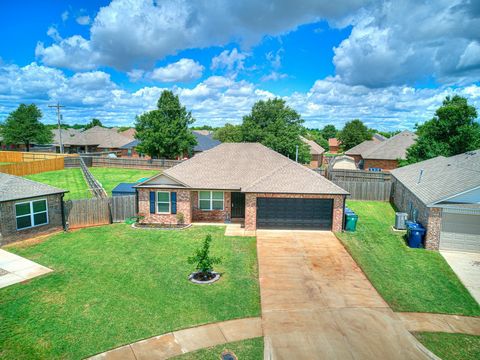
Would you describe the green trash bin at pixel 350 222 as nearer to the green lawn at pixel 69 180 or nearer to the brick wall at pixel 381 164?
the green lawn at pixel 69 180

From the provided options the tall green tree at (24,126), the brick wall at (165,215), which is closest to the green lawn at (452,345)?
the brick wall at (165,215)

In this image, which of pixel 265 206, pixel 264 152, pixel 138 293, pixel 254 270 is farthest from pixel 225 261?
pixel 264 152

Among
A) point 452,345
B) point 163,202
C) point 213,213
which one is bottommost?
point 452,345

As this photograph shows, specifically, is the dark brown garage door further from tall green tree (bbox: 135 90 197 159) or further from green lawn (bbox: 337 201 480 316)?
tall green tree (bbox: 135 90 197 159)

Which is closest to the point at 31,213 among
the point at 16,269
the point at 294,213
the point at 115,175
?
the point at 16,269

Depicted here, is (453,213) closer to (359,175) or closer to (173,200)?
(173,200)

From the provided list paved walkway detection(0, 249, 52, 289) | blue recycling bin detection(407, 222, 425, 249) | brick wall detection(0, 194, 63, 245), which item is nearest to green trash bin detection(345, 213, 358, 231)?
blue recycling bin detection(407, 222, 425, 249)
